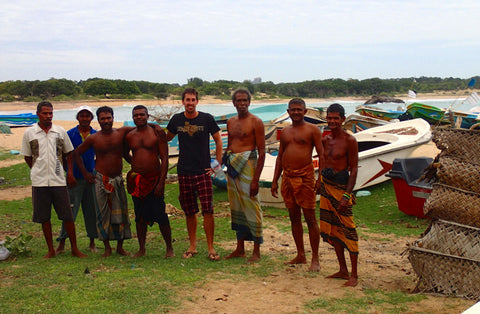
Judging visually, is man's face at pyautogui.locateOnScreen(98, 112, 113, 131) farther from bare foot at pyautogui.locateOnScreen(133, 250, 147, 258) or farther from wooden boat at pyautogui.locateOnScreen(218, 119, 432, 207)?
wooden boat at pyautogui.locateOnScreen(218, 119, 432, 207)

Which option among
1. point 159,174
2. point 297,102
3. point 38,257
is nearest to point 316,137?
point 297,102

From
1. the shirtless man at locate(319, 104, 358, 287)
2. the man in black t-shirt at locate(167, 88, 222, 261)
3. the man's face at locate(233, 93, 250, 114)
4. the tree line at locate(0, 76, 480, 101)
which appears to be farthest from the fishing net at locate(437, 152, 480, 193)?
the tree line at locate(0, 76, 480, 101)

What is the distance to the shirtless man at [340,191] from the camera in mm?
4992

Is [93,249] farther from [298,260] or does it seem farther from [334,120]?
[334,120]

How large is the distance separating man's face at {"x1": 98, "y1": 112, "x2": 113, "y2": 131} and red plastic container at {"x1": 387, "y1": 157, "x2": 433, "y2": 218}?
5.02 m

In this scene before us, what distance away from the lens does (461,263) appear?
15.1 feet

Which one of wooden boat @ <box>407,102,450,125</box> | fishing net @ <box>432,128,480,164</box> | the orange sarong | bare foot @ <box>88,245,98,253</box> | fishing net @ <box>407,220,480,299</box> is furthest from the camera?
wooden boat @ <box>407,102,450,125</box>

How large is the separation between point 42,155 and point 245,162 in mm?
2233

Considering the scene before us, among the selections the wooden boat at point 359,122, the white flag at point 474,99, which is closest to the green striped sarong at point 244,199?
the white flag at point 474,99

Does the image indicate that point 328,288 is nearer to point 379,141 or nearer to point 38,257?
point 38,257

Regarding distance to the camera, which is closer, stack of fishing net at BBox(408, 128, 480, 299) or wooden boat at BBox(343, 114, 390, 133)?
stack of fishing net at BBox(408, 128, 480, 299)

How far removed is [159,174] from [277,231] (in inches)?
104

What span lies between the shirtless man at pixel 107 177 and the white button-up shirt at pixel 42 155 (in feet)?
0.95

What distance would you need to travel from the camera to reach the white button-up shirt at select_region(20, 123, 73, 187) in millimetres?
5680
